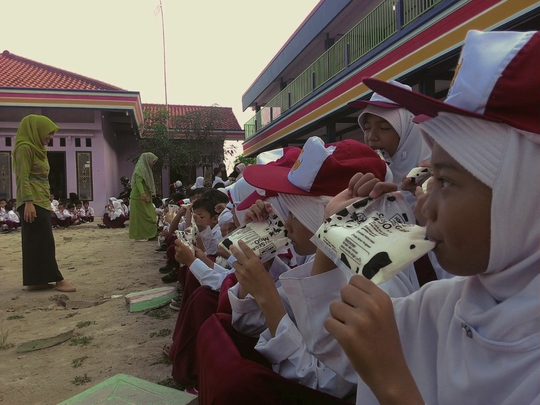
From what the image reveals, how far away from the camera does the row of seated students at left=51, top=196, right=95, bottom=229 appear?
44.2ft

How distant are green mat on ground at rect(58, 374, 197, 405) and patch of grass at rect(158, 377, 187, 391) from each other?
13cm

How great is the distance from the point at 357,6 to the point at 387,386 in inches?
428

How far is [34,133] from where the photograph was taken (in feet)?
15.2

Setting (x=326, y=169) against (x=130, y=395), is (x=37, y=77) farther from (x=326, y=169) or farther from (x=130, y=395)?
(x=326, y=169)

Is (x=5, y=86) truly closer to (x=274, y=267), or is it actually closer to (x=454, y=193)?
(x=274, y=267)

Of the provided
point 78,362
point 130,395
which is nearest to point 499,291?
point 130,395

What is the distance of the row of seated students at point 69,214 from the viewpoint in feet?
44.2

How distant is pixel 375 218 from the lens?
96cm

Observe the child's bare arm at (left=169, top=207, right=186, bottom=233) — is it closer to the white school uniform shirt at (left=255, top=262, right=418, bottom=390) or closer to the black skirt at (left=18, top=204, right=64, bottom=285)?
the black skirt at (left=18, top=204, right=64, bottom=285)

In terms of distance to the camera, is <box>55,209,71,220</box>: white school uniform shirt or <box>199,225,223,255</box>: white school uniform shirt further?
<box>55,209,71,220</box>: white school uniform shirt

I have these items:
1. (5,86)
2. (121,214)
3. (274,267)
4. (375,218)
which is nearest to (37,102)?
(5,86)

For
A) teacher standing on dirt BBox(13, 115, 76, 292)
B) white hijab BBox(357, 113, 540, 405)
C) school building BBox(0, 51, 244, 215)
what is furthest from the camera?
school building BBox(0, 51, 244, 215)

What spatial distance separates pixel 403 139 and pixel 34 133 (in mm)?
Answer: 4059

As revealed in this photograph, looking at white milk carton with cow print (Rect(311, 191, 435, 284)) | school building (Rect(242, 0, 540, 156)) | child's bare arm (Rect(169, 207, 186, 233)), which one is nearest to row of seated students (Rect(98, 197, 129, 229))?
school building (Rect(242, 0, 540, 156))
